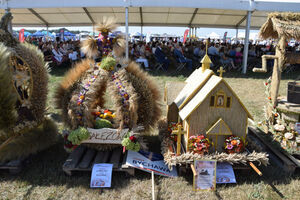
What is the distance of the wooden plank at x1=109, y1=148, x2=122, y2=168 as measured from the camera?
3402 mm

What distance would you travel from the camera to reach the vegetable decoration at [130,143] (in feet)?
10.9

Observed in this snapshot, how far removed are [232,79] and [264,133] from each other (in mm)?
5808

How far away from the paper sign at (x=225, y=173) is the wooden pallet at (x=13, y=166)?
284 cm

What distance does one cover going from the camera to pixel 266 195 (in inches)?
120

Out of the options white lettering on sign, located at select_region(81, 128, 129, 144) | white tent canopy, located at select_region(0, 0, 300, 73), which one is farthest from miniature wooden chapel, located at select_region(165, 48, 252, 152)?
white tent canopy, located at select_region(0, 0, 300, 73)

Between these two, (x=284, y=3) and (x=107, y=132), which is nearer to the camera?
(x=107, y=132)

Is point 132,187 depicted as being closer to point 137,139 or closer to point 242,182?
point 137,139

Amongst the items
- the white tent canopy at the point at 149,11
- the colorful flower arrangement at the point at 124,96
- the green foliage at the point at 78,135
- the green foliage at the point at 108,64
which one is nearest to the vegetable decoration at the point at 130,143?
the colorful flower arrangement at the point at 124,96

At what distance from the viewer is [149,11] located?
14211mm

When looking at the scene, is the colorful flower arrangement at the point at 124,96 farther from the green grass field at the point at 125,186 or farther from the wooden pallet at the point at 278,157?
the wooden pallet at the point at 278,157

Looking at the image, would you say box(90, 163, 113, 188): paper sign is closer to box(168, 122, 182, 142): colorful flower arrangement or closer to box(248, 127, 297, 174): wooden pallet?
box(168, 122, 182, 142): colorful flower arrangement

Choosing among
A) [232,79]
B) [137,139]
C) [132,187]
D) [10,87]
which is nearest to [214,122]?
[137,139]

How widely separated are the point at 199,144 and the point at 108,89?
1508 millimetres

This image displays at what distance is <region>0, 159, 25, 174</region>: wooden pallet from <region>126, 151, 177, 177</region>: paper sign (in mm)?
1587
